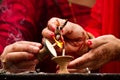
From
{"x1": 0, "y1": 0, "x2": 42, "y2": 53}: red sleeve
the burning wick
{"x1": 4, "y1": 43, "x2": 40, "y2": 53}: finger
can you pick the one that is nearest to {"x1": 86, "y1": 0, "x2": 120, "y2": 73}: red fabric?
{"x1": 0, "y1": 0, "x2": 42, "y2": 53}: red sleeve

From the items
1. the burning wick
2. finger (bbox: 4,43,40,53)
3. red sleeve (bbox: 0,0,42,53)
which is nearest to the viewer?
the burning wick

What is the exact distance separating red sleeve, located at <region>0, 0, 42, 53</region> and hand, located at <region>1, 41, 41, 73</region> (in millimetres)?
289

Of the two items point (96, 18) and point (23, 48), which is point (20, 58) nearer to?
point (23, 48)

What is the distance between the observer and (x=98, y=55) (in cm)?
120

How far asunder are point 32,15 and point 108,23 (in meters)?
0.34

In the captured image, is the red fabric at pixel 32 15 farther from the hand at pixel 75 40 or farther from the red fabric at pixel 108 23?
the hand at pixel 75 40

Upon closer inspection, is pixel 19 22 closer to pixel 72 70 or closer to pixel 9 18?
pixel 9 18

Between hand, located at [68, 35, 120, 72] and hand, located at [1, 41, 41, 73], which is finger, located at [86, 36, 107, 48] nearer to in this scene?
hand, located at [68, 35, 120, 72]

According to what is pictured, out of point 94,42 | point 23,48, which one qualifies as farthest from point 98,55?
point 23,48

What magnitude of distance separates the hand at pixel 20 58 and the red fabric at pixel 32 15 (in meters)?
0.33

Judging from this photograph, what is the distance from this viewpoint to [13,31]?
1.55 m

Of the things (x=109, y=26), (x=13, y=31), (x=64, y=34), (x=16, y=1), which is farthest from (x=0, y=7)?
(x=64, y=34)

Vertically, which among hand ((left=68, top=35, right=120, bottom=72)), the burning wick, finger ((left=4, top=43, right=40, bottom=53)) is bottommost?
hand ((left=68, top=35, right=120, bottom=72))

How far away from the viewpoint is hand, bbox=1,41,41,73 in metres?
1.15
